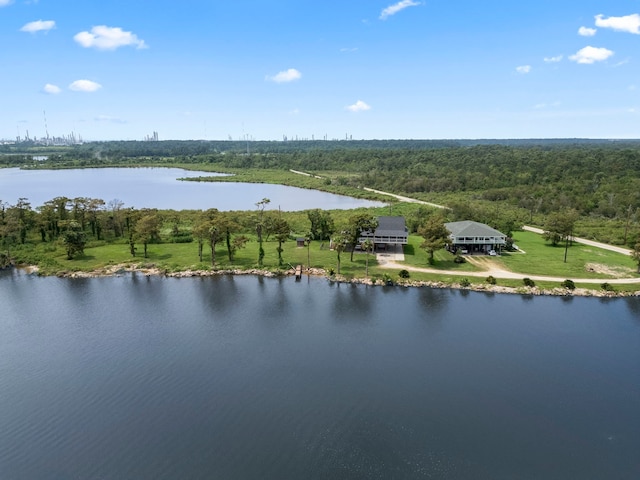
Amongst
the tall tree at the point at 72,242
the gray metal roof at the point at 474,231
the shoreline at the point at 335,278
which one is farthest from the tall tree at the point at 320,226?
the tall tree at the point at 72,242

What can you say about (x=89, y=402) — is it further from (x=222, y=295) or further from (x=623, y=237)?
(x=623, y=237)

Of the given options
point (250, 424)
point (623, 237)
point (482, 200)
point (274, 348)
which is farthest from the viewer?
point (482, 200)

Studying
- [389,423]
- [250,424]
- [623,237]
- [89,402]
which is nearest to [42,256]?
[89,402]

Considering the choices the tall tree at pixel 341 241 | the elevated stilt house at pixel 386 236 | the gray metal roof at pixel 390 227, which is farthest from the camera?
the gray metal roof at pixel 390 227

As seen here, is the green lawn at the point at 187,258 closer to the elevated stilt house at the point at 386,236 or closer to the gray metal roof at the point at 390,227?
the elevated stilt house at the point at 386,236

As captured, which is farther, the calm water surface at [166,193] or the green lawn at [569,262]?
the calm water surface at [166,193]

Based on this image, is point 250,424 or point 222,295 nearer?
point 250,424

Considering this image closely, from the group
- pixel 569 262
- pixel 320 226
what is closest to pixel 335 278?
pixel 320 226
